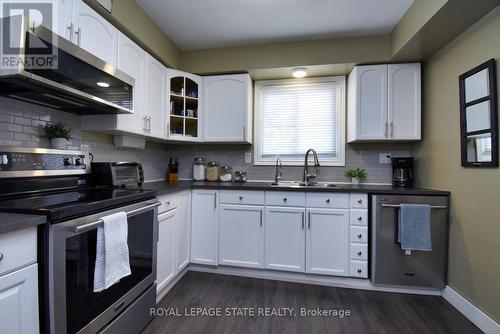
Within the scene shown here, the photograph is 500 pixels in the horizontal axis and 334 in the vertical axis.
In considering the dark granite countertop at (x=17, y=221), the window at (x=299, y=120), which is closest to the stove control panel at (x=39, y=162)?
the dark granite countertop at (x=17, y=221)

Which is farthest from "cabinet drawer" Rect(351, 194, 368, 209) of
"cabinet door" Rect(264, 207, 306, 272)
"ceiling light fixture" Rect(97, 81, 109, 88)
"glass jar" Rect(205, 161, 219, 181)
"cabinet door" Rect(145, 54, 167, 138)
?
"ceiling light fixture" Rect(97, 81, 109, 88)

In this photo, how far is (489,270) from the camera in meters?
1.59

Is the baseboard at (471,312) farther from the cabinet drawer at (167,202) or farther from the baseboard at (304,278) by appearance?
the cabinet drawer at (167,202)

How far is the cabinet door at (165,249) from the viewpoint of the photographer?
1.87 m

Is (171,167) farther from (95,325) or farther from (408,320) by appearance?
(408,320)

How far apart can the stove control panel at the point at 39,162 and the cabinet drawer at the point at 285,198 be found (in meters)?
1.56

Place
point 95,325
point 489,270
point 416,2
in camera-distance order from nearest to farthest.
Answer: point 95,325 < point 489,270 < point 416,2

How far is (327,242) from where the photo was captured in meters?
2.22

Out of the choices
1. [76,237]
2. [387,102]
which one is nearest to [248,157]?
[387,102]

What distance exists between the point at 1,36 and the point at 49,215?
83 cm

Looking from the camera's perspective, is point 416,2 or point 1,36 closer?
point 1,36

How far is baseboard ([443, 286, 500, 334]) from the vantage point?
1.55m

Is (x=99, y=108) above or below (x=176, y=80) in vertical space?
below

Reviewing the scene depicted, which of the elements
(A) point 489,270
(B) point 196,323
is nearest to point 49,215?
(B) point 196,323
